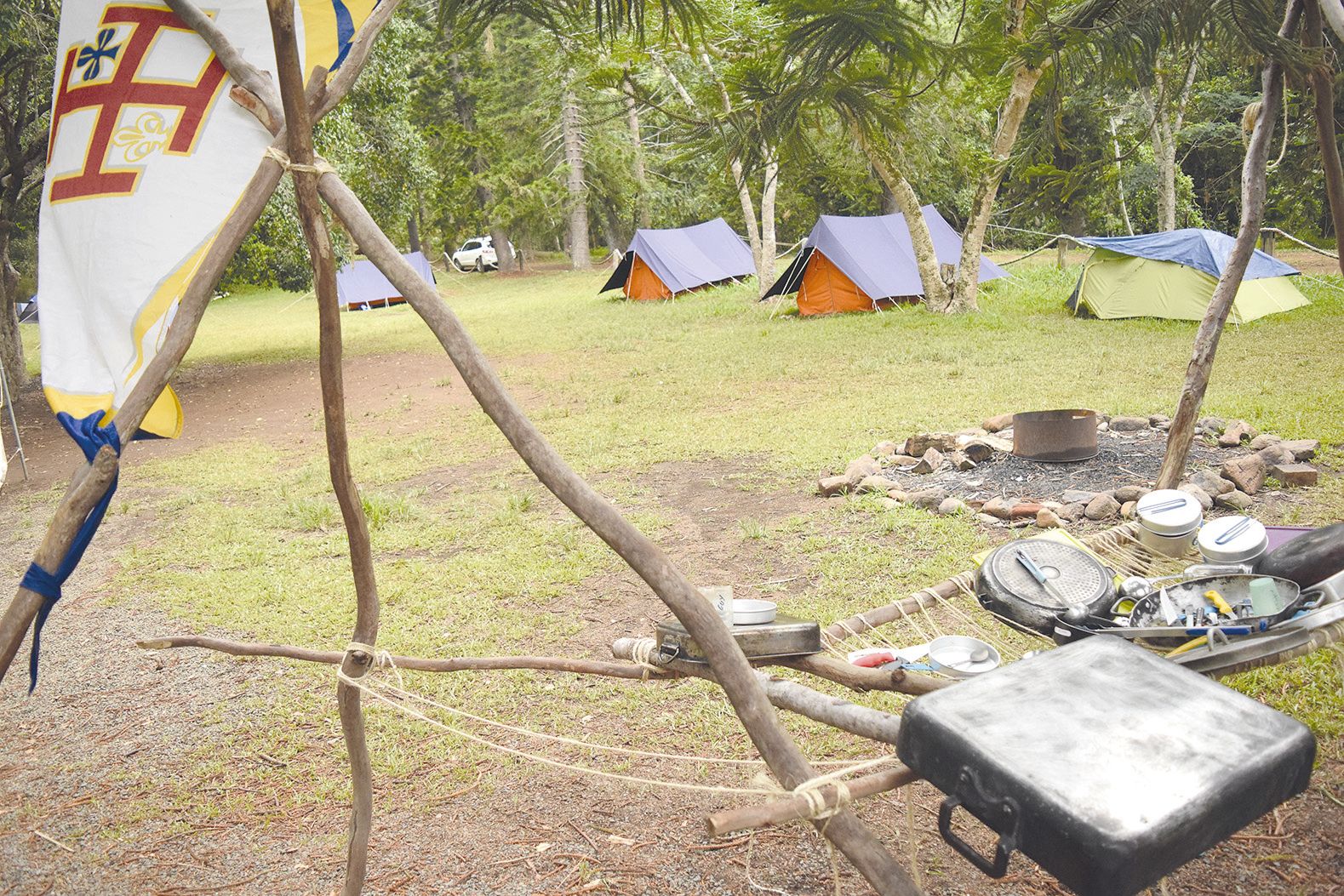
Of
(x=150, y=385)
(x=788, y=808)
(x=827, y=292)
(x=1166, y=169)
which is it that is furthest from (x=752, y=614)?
(x=1166, y=169)

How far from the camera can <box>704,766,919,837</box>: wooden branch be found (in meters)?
1.55

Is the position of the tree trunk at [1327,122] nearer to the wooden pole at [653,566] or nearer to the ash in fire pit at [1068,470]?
the ash in fire pit at [1068,470]

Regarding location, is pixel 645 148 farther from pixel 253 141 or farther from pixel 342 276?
pixel 253 141

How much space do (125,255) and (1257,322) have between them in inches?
434

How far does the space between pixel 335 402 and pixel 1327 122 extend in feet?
12.0

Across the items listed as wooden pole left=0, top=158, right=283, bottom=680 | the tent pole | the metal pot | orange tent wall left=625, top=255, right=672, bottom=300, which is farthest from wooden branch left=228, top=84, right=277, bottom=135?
orange tent wall left=625, top=255, right=672, bottom=300

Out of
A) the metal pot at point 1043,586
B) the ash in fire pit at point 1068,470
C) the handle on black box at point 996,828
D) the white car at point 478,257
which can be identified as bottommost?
the white car at point 478,257

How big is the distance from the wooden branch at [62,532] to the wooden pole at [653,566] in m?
0.65

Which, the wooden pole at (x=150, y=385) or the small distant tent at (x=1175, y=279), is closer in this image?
the wooden pole at (x=150, y=385)

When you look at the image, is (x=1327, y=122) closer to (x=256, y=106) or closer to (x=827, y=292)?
(x=256, y=106)

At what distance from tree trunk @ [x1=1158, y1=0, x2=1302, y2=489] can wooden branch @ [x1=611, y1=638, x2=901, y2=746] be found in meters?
2.68

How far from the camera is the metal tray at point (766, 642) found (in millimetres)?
2209

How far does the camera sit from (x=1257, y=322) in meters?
10.4

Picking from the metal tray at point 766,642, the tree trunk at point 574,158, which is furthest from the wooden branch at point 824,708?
the tree trunk at point 574,158
